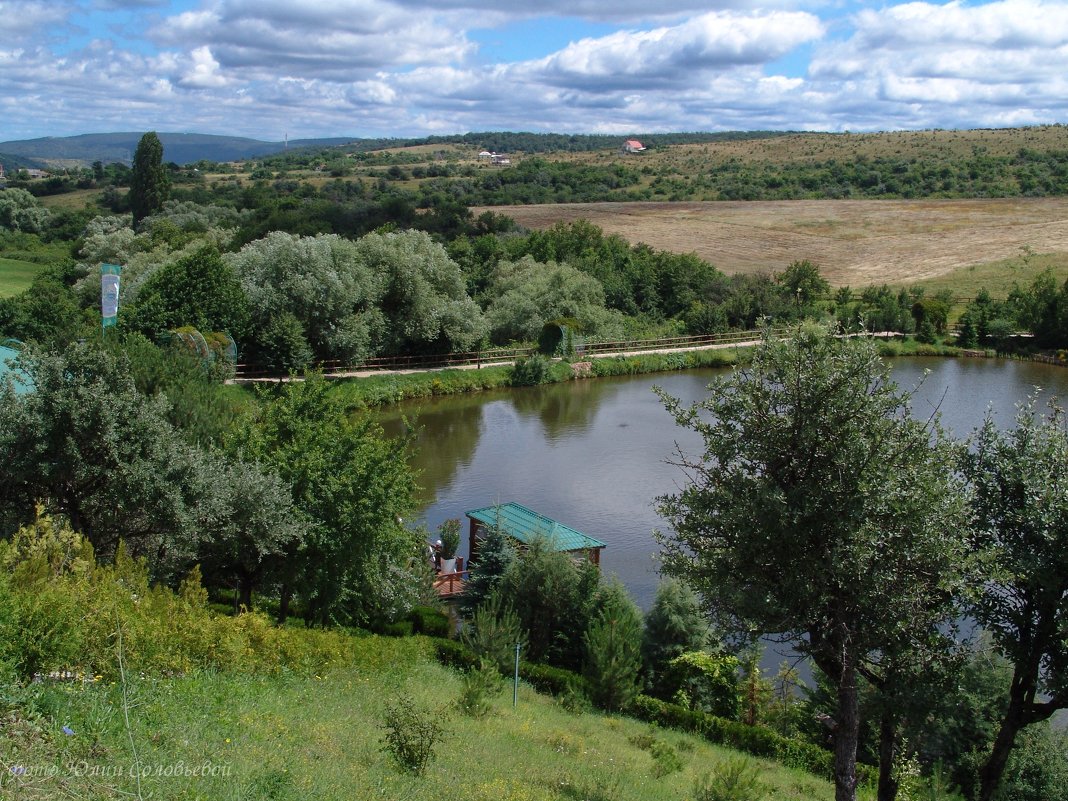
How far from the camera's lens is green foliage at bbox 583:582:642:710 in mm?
13812

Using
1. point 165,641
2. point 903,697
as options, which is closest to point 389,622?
point 165,641

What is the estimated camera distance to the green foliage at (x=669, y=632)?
15.0 meters

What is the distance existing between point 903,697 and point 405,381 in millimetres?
27414

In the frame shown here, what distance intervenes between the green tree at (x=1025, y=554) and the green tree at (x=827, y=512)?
841 millimetres

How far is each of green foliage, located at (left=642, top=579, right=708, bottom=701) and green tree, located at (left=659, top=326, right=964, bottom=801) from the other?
5.19 metres

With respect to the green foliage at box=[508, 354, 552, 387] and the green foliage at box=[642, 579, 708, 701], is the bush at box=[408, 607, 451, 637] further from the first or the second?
the green foliage at box=[508, 354, 552, 387]

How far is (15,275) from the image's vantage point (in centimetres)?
5566

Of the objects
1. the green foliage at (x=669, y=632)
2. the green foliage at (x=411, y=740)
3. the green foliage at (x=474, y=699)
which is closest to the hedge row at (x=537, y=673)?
the green foliage at (x=669, y=632)

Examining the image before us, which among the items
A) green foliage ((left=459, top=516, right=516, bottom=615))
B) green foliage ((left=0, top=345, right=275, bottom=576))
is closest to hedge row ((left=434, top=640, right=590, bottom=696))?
green foliage ((left=459, top=516, right=516, bottom=615))

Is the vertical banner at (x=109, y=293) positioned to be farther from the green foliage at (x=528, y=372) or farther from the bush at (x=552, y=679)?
the green foliage at (x=528, y=372)

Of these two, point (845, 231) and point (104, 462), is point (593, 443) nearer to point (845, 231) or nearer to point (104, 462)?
point (104, 462)

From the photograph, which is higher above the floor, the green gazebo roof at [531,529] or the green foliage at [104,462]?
the green foliage at [104,462]

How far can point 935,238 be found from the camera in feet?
221

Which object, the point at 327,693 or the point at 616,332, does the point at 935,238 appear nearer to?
the point at 616,332
